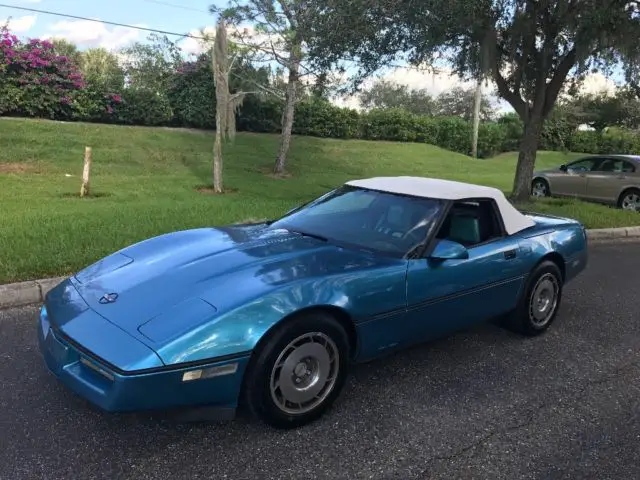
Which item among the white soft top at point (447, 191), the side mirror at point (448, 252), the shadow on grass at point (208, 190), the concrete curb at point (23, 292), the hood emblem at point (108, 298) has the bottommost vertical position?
the concrete curb at point (23, 292)

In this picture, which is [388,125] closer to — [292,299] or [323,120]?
[323,120]

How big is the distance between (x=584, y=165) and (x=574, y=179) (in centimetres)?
44

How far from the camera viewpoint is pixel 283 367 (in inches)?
113

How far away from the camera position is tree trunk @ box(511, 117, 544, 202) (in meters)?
11.7

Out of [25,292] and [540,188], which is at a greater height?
[540,188]

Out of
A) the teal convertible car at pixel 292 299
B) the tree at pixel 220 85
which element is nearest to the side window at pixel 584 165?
the tree at pixel 220 85

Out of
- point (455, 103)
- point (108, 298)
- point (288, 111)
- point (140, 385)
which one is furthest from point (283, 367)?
point (455, 103)

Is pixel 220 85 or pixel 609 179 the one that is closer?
pixel 220 85

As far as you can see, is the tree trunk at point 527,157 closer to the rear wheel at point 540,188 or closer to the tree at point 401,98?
the rear wheel at point 540,188

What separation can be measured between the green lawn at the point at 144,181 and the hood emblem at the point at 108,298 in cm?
270

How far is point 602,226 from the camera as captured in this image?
9.86 m

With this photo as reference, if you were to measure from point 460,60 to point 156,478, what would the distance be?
34.6 feet

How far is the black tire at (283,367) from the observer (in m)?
2.77

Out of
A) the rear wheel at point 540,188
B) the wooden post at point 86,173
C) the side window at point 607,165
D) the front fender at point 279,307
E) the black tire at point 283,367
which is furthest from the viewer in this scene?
the rear wheel at point 540,188
